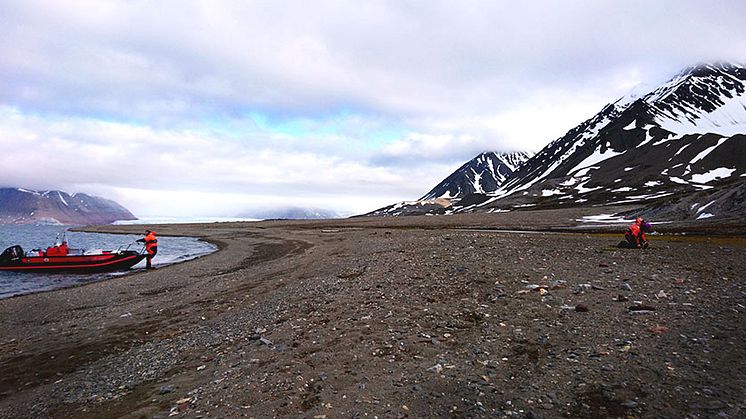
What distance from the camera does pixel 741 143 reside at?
162 metres

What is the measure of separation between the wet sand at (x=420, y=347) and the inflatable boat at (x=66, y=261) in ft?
55.7

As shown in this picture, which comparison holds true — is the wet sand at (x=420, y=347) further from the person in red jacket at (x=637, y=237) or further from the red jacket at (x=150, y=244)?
the red jacket at (x=150, y=244)

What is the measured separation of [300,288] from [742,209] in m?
48.0

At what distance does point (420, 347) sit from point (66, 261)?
3775cm

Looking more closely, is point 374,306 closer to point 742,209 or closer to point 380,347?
point 380,347

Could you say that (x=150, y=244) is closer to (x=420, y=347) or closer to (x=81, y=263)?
(x=81, y=263)

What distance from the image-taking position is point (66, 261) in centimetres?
3478

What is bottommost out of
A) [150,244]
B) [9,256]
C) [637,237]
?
[9,256]

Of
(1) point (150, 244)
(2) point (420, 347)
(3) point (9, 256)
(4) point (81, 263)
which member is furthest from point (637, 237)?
(3) point (9, 256)

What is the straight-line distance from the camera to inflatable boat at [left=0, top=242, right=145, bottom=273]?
114ft

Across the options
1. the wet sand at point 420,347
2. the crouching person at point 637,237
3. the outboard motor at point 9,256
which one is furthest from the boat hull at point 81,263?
the crouching person at point 637,237

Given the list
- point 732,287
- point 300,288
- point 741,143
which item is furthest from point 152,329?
point 741,143

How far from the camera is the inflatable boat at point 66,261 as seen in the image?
34688 mm

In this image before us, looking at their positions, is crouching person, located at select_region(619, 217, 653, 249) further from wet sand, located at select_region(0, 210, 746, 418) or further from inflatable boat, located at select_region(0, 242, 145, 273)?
inflatable boat, located at select_region(0, 242, 145, 273)
